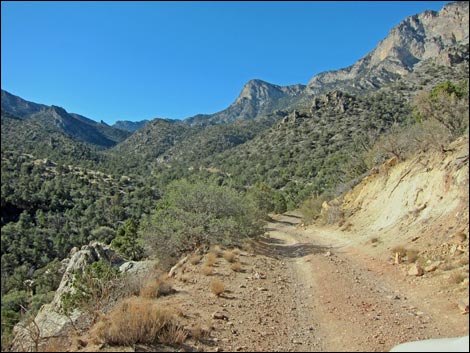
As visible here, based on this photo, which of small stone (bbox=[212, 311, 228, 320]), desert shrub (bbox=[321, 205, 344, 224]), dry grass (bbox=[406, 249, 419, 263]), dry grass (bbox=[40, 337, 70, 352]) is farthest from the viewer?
desert shrub (bbox=[321, 205, 344, 224])

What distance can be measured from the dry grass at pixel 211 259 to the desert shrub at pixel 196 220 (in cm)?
194

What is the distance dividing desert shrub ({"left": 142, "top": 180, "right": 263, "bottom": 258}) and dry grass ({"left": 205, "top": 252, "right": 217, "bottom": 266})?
194 centimetres

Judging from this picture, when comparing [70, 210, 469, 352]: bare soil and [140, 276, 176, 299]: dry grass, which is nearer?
[70, 210, 469, 352]: bare soil

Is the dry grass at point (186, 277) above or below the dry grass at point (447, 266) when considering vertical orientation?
below

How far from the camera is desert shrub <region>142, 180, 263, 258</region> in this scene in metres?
15.0

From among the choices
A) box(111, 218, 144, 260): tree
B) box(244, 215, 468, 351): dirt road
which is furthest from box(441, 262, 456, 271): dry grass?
box(111, 218, 144, 260): tree

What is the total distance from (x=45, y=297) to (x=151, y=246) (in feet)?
28.1

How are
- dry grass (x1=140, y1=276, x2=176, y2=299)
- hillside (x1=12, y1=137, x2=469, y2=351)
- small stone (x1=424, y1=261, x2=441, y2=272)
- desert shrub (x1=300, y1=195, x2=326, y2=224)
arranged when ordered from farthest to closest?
desert shrub (x1=300, y1=195, x2=326, y2=224) < small stone (x1=424, y1=261, x2=441, y2=272) < dry grass (x1=140, y1=276, x2=176, y2=299) < hillside (x1=12, y1=137, x2=469, y2=351)

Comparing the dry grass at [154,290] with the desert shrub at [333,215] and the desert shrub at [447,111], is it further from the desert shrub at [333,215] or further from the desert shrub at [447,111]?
the desert shrub at [333,215]

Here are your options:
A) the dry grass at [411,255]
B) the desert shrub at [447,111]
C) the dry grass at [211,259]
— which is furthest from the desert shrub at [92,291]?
the desert shrub at [447,111]

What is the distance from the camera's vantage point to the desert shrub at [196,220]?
1504 cm

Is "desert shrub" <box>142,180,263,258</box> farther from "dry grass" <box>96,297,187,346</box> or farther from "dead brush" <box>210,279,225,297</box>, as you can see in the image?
"dry grass" <box>96,297,187,346</box>

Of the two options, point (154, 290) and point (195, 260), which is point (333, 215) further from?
point (154, 290)

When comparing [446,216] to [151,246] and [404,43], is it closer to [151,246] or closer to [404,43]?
[151,246]
